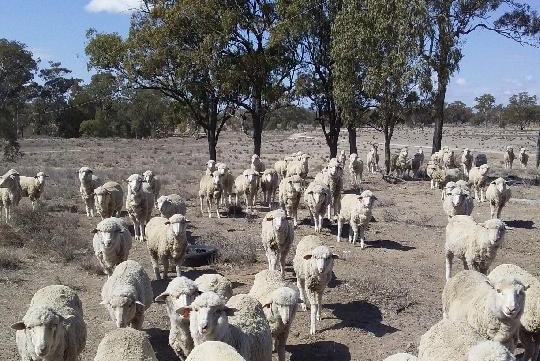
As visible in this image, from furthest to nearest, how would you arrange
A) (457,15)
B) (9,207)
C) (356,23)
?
(457,15) < (356,23) < (9,207)

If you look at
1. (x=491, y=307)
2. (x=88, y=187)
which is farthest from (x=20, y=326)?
(x=88, y=187)

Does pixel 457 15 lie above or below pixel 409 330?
above

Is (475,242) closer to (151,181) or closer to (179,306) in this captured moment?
(179,306)

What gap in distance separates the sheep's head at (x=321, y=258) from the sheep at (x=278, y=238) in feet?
6.69

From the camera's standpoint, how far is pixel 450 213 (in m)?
15.9

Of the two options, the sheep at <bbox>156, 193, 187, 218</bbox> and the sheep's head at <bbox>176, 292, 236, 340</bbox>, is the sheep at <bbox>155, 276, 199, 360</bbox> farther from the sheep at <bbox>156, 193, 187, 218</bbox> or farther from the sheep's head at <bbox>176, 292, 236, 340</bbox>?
the sheep at <bbox>156, 193, 187, 218</bbox>

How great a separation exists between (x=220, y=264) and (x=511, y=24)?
26.0 m

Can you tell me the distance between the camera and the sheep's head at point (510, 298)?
22.1ft

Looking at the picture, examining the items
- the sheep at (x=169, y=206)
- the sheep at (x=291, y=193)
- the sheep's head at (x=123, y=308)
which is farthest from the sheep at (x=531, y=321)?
the sheep at (x=169, y=206)

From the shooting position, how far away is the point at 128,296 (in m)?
7.66

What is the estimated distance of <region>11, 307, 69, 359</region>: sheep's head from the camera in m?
6.29

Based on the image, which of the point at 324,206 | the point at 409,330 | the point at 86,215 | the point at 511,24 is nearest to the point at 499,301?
the point at 409,330

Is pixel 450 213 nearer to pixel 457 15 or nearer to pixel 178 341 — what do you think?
pixel 178 341

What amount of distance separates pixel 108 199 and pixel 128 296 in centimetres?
893
